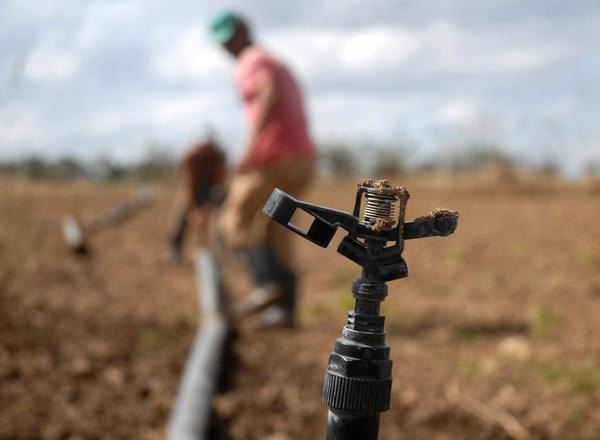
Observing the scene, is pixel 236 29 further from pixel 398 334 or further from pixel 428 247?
pixel 428 247

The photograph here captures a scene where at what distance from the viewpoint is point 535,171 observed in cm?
2106

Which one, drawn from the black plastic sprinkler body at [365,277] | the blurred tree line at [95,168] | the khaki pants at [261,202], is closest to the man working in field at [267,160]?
the khaki pants at [261,202]

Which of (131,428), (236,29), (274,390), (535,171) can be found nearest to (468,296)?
(236,29)

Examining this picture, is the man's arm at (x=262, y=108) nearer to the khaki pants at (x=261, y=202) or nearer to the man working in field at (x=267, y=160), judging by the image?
the man working in field at (x=267, y=160)

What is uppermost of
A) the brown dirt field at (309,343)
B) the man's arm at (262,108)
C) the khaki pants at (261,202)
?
the man's arm at (262,108)

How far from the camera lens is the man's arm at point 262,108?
489 cm

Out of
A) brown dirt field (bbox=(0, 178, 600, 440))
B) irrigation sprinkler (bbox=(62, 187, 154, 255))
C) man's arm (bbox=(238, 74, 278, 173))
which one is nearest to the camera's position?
brown dirt field (bbox=(0, 178, 600, 440))

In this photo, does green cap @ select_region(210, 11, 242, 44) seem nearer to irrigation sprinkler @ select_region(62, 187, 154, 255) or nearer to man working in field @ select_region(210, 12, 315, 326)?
man working in field @ select_region(210, 12, 315, 326)

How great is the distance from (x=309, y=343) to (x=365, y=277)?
125 inches

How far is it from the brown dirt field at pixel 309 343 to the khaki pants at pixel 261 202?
0.56m

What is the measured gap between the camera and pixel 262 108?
489 cm

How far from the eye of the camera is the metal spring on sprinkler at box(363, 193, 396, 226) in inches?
53.1

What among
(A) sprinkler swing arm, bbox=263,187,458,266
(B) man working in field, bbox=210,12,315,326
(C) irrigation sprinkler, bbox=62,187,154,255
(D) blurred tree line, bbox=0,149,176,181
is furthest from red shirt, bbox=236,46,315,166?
(D) blurred tree line, bbox=0,149,176,181

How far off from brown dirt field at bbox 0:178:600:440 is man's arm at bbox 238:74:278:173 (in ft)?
3.31
